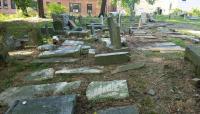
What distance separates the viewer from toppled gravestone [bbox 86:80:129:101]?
404cm

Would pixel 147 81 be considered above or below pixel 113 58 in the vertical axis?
below

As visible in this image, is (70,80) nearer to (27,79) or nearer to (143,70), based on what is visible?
(27,79)

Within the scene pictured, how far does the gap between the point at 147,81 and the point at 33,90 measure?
1903 mm

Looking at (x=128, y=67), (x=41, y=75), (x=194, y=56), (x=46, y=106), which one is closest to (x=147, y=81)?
(x=128, y=67)

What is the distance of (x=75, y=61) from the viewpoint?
6543mm

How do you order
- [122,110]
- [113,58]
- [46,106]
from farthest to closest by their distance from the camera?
[113,58] → [46,106] → [122,110]

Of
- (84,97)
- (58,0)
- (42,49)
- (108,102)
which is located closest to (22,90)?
(84,97)

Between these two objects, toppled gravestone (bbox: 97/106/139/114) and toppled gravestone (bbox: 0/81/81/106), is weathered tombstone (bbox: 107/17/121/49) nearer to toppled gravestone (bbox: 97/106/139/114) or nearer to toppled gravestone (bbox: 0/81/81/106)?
toppled gravestone (bbox: 0/81/81/106)

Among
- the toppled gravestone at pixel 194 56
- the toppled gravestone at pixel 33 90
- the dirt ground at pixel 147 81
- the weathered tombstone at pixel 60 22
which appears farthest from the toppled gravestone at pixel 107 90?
the weathered tombstone at pixel 60 22

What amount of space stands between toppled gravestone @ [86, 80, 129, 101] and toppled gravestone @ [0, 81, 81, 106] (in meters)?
0.35

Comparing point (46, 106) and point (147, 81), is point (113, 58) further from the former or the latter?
point (46, 106)

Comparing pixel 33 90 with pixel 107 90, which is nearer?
pixel 107 90

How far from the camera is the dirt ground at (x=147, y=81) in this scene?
149 inches

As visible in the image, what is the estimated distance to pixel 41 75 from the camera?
5.48 m
